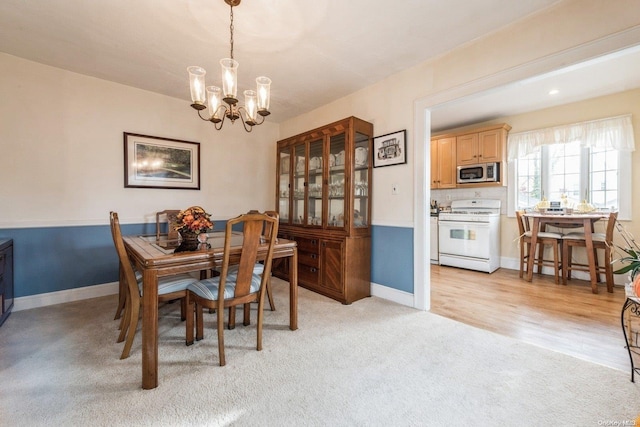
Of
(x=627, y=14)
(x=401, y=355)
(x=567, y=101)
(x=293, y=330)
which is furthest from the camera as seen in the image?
(x=567, y=101)

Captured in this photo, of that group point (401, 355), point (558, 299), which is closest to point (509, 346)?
point (401, 355)

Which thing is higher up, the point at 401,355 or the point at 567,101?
the point at 567,101

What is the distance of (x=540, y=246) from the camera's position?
395 centimetres

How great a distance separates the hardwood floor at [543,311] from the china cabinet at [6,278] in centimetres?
399

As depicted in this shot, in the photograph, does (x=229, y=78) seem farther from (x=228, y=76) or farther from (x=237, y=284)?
(x=237, y=284)

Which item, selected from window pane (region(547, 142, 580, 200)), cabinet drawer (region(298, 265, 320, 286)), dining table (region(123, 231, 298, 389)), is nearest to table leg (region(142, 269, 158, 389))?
dining table (region(123, 231, 298, 389))

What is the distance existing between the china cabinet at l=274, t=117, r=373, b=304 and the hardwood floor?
1005 mm

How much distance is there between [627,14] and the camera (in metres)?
1.66

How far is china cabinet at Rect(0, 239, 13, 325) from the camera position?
2.27m

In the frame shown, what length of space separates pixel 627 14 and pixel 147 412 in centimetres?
368

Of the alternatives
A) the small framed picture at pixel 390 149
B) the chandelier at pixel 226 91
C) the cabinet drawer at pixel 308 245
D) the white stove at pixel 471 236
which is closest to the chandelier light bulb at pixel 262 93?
the chandelier at pixel 226 91

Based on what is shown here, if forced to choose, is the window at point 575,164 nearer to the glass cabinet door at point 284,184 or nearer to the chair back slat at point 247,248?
the glass cabinet door at point 284,184

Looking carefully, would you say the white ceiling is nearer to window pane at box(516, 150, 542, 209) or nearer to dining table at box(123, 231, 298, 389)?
window pane at box(516, 150, 542, 209)

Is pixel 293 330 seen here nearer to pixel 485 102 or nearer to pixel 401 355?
pixel 401 355
